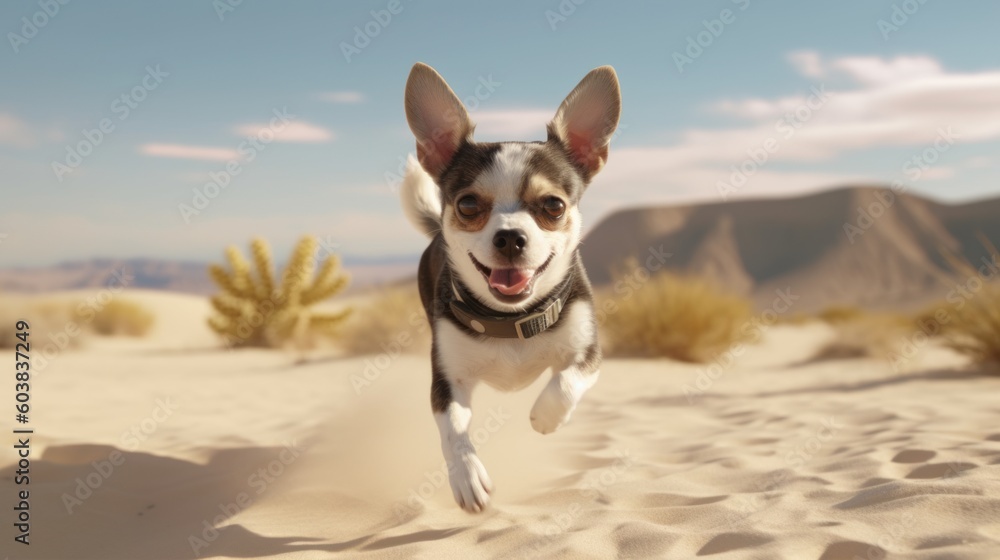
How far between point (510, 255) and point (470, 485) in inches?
36.8

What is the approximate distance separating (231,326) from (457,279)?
413 inches

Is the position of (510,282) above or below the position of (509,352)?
above

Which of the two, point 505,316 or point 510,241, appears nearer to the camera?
point 510,241

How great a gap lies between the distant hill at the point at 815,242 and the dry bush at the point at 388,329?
75.4 ft

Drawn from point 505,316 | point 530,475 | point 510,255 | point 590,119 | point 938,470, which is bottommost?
point 938,470

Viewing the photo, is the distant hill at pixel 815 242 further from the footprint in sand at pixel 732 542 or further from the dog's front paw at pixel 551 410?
the footprint in sand at pixel 732 542

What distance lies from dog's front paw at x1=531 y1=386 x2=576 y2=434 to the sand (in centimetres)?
48

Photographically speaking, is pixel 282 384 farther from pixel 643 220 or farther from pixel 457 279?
pixel 643 220

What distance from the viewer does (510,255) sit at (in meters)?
3.24

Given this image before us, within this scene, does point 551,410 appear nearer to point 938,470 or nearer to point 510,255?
point 510,255

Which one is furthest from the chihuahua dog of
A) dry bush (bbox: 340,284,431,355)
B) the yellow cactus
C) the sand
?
the yellow cactus

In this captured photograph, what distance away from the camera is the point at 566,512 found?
12.5 ft

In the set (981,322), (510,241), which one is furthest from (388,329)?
(510,241)

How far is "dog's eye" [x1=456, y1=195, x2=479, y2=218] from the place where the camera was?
3.44 metres
